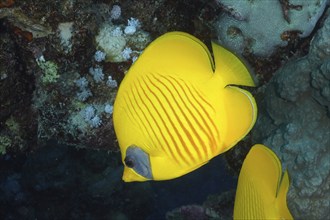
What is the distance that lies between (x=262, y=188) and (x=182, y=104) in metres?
0.48

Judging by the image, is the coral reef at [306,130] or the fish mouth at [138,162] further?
the coral reef at [306,130]

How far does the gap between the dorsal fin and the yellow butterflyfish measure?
294 mm

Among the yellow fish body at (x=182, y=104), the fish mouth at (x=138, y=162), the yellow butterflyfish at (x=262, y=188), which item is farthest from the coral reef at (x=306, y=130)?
the fish mouth at (x=138, y=162)

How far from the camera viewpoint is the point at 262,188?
163 centimetres

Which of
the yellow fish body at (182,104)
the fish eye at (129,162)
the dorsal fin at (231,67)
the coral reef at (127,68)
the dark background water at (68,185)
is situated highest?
the dorsal fin at (231,67)

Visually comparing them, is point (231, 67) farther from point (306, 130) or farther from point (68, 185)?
point (68, 185)

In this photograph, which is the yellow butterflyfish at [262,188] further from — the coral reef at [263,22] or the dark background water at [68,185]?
the dark background water at [68,185]

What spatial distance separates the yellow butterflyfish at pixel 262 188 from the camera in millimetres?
1612

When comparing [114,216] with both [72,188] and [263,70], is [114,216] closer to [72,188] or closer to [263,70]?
[72,188]

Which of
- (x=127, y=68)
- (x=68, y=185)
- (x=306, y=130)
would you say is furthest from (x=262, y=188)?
(x=68, y=185)

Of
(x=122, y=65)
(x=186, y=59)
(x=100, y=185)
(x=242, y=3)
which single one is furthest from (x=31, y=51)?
(x=100, y=185)

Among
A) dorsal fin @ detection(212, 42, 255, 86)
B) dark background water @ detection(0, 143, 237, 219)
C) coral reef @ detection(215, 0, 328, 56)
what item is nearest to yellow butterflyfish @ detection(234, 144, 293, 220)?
dorsal fin @ detection(212, 42, 255, 86)

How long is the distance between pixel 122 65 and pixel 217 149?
1.58 meters

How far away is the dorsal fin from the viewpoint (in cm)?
153
